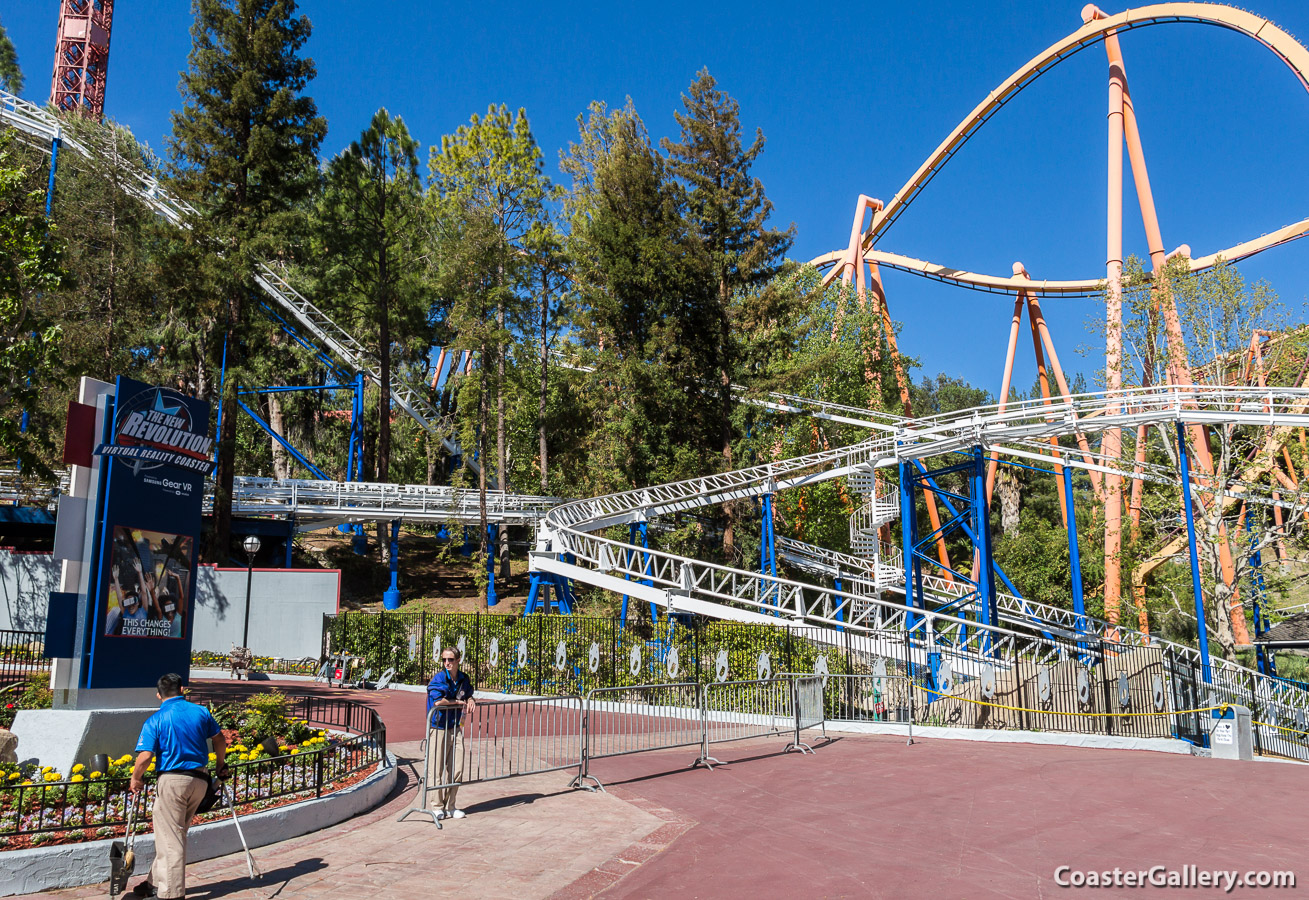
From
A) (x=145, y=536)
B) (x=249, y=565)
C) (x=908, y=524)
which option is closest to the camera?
(x=145, y=536)

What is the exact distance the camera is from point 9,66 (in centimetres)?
5066

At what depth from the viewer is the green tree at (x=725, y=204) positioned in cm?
3231

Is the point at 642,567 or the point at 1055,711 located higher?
the point at 642,567

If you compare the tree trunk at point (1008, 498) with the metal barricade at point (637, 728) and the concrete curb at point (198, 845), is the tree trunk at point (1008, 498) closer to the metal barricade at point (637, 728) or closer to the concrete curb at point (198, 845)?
the metal barricade at point (637, 728)

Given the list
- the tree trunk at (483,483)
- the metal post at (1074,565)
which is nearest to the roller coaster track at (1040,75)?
the metal post at (1074,565)

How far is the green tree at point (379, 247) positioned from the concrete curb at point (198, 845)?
107 ft

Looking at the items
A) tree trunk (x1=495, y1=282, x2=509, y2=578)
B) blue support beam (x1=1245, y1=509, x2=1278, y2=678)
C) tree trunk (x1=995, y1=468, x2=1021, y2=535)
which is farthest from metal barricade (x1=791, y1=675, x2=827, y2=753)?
tree trunk (x1=995, y1=468, x2=1021, y2=535)

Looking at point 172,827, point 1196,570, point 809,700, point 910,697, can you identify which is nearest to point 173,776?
point 172,827

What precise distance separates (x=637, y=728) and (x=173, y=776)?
31.6 ft

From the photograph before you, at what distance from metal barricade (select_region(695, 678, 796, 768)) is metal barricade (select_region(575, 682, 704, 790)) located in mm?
457

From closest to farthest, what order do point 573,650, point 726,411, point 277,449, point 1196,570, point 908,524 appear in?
point 1196,570
point 573,650
point 908,524
point 726,411
point 277,449

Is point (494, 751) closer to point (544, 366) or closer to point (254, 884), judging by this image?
Answer: point (254, 884)

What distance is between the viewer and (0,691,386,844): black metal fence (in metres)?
7.07

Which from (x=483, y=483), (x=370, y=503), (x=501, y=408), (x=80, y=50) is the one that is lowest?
(x=370, y=503)
